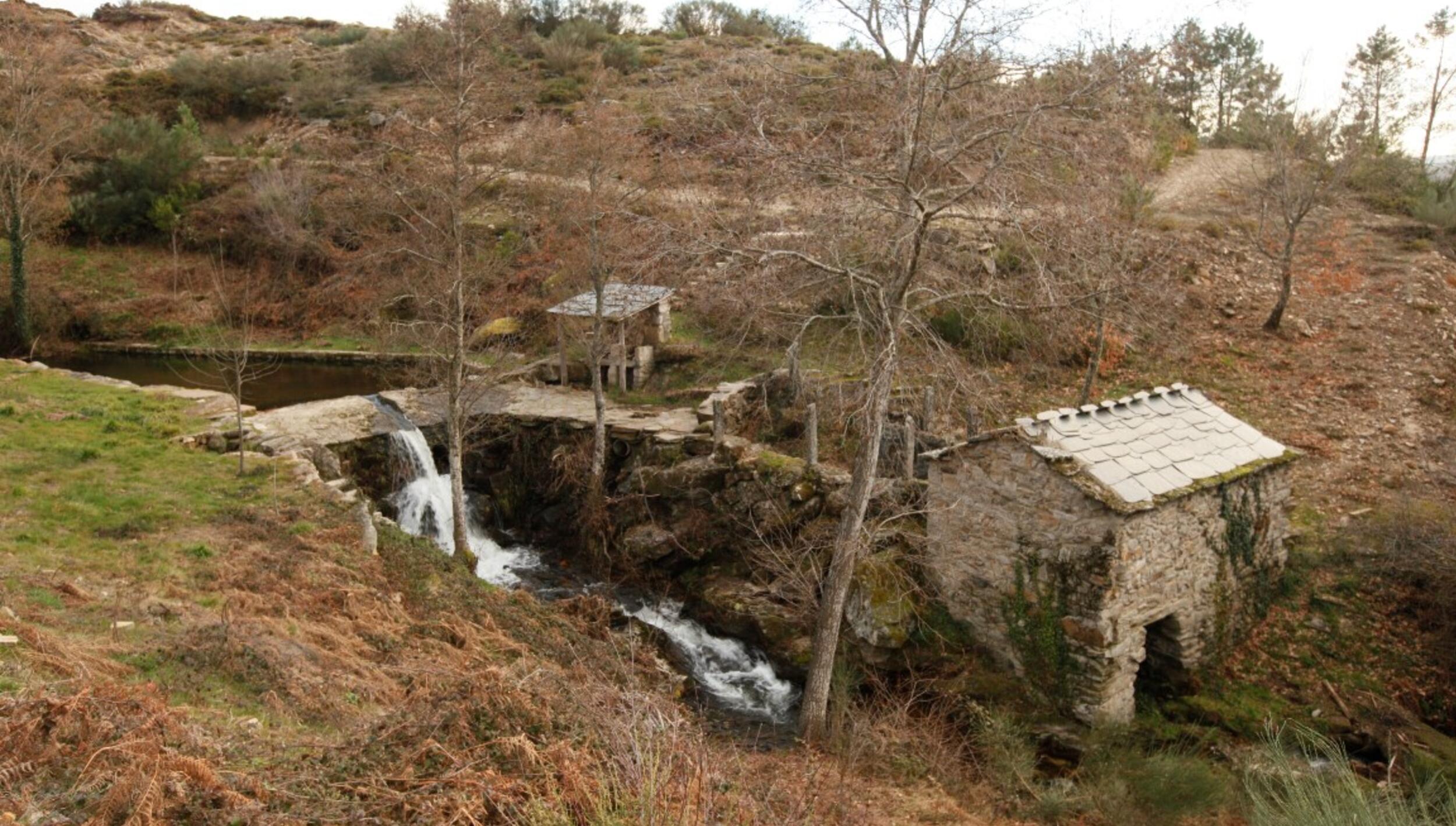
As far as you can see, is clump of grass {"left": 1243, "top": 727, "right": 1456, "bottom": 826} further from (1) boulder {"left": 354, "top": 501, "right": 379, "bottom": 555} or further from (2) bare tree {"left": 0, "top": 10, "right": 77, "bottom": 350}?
(2) bare tree {"left": 0, "top": 10, "right": 77, "bottom": 350}

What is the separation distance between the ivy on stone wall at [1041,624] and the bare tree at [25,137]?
24.1 metres

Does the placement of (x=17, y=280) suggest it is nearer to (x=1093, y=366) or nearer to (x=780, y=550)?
(x=780, y=550)

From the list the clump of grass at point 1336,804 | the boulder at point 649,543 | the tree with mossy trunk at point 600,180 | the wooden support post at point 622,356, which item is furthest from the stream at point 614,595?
the clump of grass at point 1336,804

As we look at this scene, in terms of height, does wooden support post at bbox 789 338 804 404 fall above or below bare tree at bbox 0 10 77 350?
below

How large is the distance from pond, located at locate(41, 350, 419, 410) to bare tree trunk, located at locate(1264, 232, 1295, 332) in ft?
57.8

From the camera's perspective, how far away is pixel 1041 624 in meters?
9.12

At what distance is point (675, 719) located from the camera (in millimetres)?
4758

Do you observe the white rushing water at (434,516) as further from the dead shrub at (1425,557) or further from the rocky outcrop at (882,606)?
the dead shrub at (1425,557)

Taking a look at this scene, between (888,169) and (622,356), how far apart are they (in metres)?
10.1

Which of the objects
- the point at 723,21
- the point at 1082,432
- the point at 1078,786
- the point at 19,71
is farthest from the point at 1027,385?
the point at 723,21

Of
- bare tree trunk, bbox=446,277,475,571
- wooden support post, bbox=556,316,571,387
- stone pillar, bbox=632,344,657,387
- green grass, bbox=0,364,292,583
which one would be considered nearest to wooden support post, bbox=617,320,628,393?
stone pillar, bbox=632,344,657,387

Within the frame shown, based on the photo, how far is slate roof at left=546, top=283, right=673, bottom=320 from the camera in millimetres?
15656

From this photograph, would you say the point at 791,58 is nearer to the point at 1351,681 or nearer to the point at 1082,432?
the point at 1082,432

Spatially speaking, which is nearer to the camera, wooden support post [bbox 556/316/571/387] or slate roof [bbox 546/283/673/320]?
slate roof [bbox 546/283/673/320]
